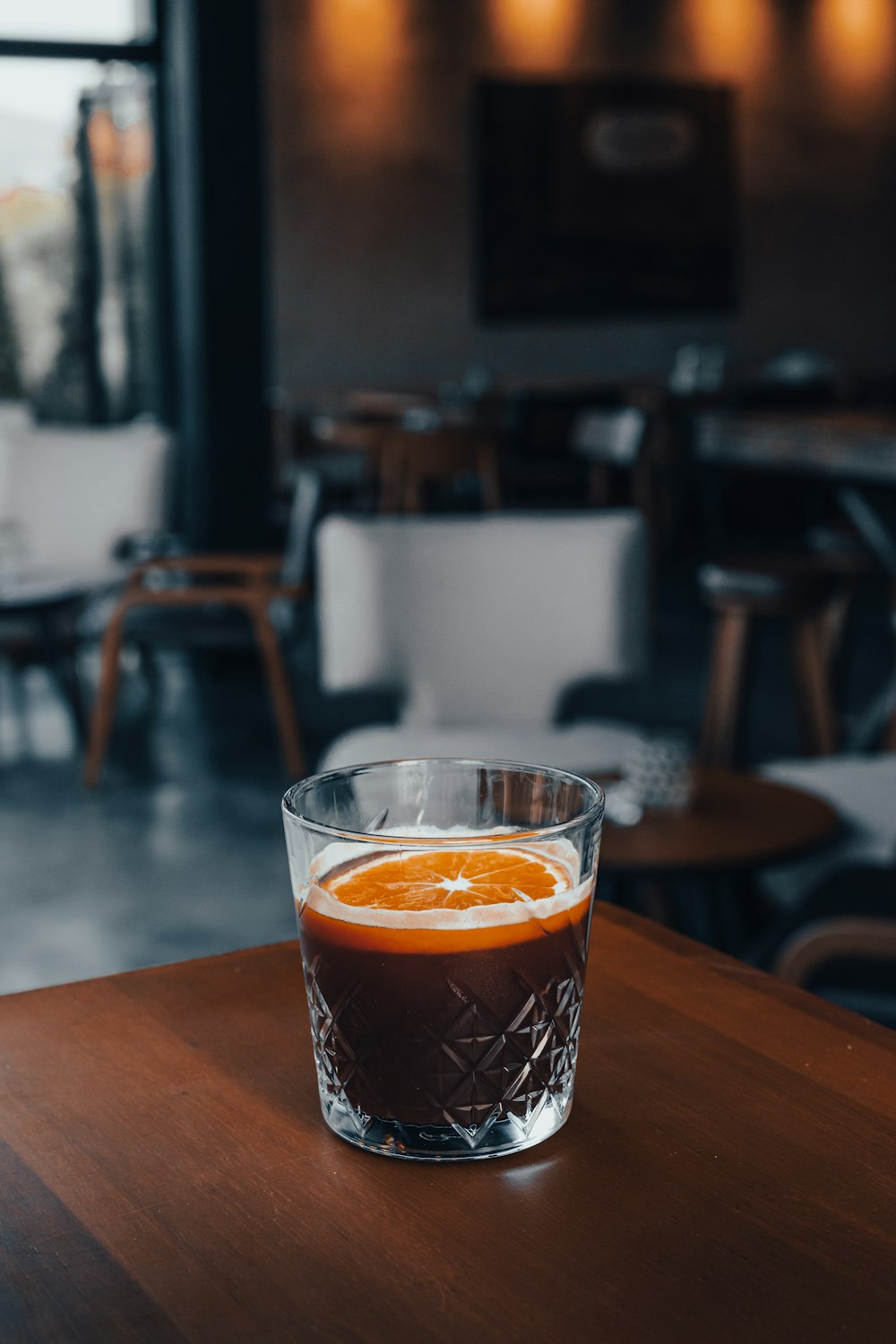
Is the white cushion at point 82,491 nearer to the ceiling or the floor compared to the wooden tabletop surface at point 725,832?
nearer to the ceiling

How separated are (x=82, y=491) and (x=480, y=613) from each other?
7.82 ft

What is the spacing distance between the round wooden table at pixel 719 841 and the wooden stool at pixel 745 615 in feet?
3.29

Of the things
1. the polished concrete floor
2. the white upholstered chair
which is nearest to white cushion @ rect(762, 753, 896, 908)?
the white upholstered chair

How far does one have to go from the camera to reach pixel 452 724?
2.82m

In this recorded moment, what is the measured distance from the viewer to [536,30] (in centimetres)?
840

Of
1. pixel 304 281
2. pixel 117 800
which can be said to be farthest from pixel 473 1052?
pixel 304 281

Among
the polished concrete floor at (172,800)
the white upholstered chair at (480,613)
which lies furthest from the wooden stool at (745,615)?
the white upholstered chair at (480,613)

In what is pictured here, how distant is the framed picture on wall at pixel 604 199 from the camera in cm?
844

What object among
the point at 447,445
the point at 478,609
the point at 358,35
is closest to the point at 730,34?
the point at 358,35

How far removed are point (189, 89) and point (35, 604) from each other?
2.11m

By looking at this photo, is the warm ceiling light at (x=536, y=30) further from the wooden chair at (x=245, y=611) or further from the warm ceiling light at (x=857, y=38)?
the wooden chair at (x=245, y=611)

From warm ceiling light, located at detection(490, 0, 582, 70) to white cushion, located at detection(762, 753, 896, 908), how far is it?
6855 mm

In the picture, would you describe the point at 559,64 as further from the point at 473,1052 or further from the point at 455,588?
the point at 473,1052

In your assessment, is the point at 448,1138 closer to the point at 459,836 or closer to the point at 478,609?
the point at 459,836
